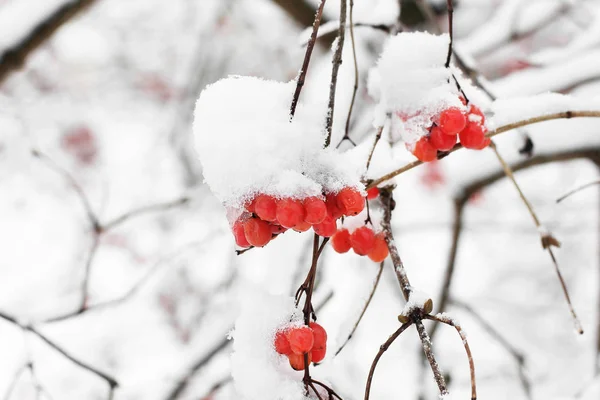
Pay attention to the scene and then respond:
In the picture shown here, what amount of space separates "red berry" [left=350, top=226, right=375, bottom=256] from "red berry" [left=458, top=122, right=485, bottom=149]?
0.19 meters

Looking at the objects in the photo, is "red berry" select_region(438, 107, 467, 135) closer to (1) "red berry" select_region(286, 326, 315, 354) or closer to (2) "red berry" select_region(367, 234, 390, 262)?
(2) "red berry" select_region(367, 234, 390, 262)

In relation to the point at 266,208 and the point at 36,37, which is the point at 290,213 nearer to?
the point at 266,208

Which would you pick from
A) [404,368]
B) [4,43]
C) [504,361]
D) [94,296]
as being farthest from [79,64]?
[504,361]

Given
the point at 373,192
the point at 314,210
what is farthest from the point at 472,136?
the point at 314,210

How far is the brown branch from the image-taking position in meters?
1.66

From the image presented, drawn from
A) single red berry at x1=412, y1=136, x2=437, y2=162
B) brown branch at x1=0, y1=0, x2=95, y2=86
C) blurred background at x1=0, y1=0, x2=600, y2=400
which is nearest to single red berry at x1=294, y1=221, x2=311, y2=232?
single red berry at x1=412, y1=136, x2=437, y2=162

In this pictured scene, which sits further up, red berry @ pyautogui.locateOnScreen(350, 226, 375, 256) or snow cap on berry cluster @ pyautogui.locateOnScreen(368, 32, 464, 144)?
snow cap on berry cluster @ pyautogui.locateOnScreen(368, 32, 464, 144)

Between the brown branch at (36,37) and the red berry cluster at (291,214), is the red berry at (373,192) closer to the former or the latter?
the red berry cluster at (291,214)

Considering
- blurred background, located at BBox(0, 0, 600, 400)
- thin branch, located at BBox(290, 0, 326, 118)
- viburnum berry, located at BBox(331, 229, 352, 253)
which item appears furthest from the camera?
blurred background, located at BBox(0, 0, 600, 400)

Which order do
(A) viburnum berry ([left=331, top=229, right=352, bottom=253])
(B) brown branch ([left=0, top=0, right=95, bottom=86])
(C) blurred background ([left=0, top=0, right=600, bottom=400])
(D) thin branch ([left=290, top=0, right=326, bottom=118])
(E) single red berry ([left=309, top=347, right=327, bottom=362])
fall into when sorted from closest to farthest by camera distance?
(D) thin branch ([left=290, top=0, right=326, bottom=118]), (E) single red berry ([left=309, top=347, right=327, bottom=362]), (A) viburnum berry ([left=331, top=229, right=352, bottom=253]), (B) brown branch ([left=0, top=0, right=95, bottom=86]), (C) blurred background ([left=0, top=0, right=600, bottom=400])

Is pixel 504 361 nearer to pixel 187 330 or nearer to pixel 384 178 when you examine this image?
pixel 187 330

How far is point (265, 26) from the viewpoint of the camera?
4699 millimetres

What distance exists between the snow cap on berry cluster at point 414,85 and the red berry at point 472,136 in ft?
0.11

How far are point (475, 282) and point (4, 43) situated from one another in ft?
17.6
